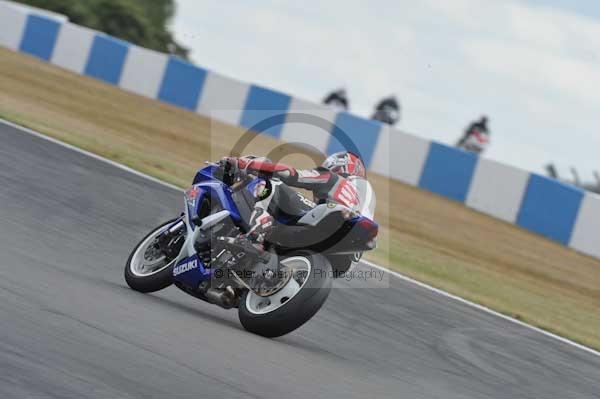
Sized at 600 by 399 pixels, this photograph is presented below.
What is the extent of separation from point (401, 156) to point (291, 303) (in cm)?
1534

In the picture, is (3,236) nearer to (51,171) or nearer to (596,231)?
(51,171)

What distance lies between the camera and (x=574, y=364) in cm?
894

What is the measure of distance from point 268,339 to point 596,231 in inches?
478

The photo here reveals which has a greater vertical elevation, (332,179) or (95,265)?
(332,179)

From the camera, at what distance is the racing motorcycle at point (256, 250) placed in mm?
6500

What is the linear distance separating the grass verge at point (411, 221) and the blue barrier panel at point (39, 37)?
3.82 meters

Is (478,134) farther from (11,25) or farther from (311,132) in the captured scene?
(11,25)

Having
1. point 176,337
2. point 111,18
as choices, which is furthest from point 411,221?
point 111,18

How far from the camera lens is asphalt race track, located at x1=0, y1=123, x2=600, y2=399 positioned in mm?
5020

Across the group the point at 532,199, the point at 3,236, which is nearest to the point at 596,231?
the point at 532,199

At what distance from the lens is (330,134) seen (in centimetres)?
1438

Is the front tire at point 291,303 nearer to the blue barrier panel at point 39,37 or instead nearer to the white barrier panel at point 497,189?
the white barrier panel at point 497,189

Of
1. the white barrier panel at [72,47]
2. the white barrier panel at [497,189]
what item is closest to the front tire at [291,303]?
the white barrier panel at [497,189]

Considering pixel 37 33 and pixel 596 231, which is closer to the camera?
pixel 596 231
